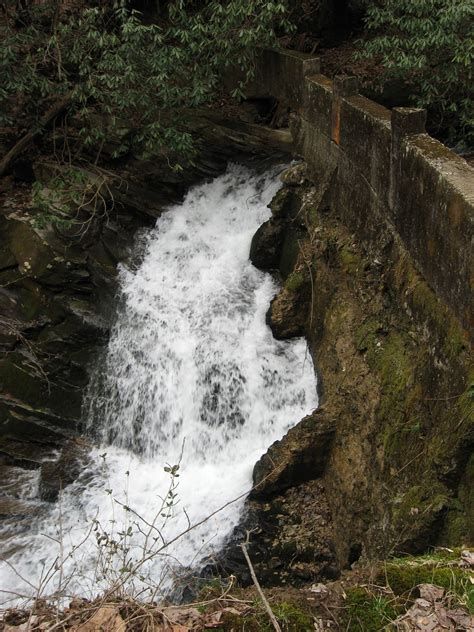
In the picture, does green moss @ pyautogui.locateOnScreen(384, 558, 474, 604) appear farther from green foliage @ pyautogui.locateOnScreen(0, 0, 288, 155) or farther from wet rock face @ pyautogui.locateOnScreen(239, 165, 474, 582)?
green foliage @ pyautogui.locateOnScreen(0, 0, 288, 155)

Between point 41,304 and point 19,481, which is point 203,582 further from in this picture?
point 41,304

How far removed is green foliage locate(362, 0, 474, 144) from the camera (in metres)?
8.65

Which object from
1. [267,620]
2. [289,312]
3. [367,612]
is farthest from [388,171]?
[267,620]

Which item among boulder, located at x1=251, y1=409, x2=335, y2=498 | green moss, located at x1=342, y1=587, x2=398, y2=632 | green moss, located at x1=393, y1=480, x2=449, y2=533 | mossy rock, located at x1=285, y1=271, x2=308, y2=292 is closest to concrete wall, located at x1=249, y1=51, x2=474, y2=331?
mossy rock, located at x1=285, y1=271, x2=308, y2=292

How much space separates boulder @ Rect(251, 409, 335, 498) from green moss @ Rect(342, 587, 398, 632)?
4.16 m

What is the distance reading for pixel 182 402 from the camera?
909cm

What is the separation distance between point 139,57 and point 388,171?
4.24m

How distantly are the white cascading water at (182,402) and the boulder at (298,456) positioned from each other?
43 cm

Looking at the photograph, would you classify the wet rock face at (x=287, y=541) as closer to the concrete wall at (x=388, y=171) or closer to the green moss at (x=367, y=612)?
the concrete wall at (x=388, y=171)

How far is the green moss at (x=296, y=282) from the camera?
29.2 ft

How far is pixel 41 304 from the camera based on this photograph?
9.66 m

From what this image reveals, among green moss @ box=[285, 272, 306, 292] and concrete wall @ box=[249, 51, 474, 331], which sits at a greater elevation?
concrete wall @ box=[249, 51, 474, 331]

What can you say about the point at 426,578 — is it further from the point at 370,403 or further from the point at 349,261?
the point at 349,261

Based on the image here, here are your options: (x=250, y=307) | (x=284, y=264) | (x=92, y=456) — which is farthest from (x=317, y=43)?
(x=92, y=456)
